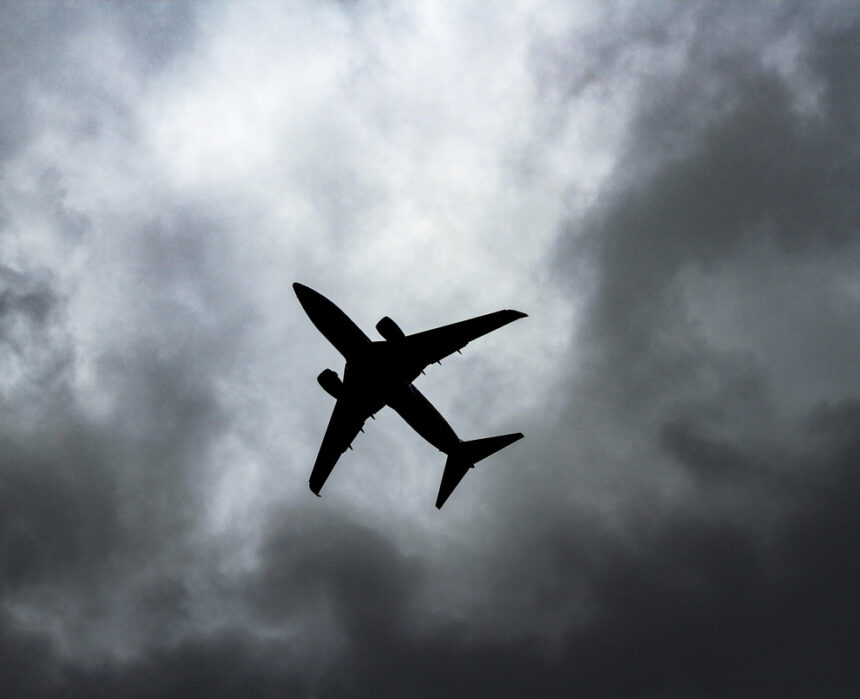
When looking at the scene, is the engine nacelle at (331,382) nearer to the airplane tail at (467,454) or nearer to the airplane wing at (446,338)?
the airplane wing at (446,338)

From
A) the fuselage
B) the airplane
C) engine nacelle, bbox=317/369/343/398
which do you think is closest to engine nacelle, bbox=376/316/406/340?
the airplane

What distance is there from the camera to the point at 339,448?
65.9 m

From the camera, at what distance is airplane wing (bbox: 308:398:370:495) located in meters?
64.0

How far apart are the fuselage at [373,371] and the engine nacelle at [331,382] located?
0.62m

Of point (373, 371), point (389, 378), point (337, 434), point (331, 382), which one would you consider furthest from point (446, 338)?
point (337, 434)

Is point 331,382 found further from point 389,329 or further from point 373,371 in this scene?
point 389,329

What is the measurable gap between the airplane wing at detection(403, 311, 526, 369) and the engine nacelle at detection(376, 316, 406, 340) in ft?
2.87

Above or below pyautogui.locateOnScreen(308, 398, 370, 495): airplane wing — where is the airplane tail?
below

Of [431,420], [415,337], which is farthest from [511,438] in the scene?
[415,337]

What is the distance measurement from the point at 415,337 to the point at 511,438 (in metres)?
13.3

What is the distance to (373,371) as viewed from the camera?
2312 inches

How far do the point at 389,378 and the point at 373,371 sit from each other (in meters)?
1.52

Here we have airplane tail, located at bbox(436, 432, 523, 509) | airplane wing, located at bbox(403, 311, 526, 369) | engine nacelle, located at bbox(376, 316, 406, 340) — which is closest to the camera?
airplane wing, located at bbox(403, 311, 526, 369)

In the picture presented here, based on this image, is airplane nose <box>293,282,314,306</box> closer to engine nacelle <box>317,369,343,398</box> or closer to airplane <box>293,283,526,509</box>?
airplane <box>293,283,526,509</box>
